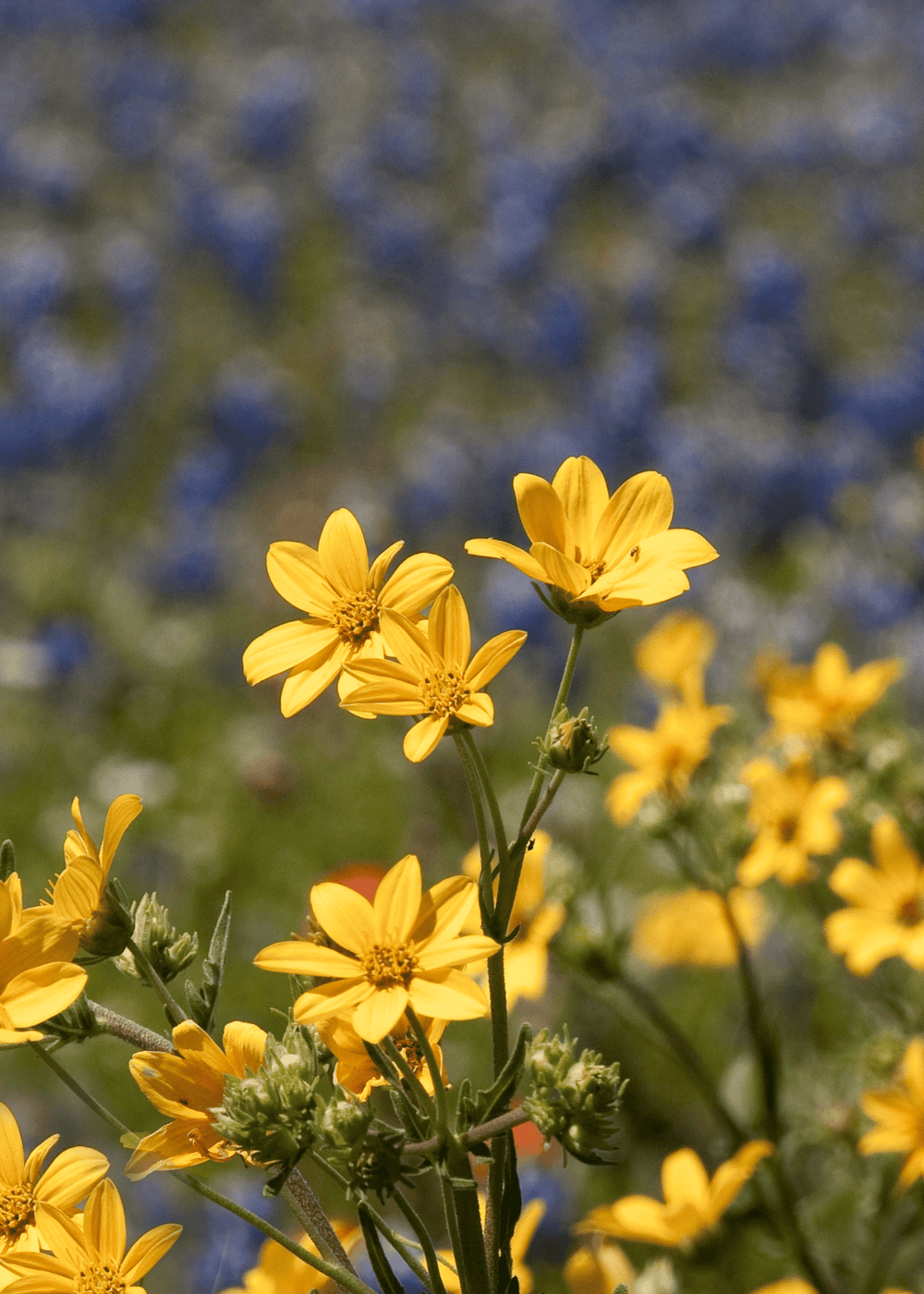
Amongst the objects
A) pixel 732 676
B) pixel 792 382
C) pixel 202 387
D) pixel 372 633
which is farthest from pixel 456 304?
pixel 372 633

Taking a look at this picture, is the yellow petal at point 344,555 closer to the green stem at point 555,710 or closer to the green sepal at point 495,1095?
the green stem at point 555,710

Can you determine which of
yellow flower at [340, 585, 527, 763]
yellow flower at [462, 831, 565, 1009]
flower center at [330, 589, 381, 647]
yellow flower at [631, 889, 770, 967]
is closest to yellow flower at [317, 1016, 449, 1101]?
yellow flower at [340, 585, 527, 763]

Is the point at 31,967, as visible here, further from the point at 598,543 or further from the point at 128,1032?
the point at 598,543

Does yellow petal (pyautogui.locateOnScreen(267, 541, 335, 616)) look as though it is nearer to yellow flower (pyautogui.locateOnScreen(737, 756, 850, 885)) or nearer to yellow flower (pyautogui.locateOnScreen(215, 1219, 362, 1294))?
yellow flower (pyautogui.locateOnScreen(215, 1219, 362, 1294))

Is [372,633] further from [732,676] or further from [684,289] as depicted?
[684,289]

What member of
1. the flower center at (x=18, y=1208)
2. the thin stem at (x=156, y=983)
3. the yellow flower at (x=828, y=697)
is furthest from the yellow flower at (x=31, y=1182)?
the yellow flower at (x=828, y=697)

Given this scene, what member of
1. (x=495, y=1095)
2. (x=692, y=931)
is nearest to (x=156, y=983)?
(x=495, y=1095)
